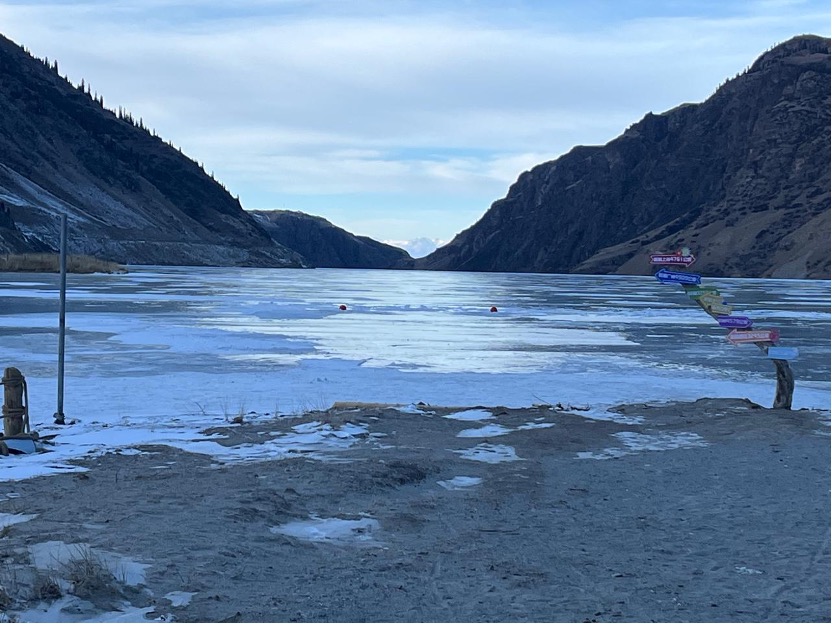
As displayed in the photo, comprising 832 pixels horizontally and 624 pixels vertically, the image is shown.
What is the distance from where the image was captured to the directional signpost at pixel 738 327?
45.2ft

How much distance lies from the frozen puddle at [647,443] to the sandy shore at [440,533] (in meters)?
0.07

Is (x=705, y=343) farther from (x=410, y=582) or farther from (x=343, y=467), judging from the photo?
(x=410, y=582)

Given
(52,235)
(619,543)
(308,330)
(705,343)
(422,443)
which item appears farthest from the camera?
(52,235)

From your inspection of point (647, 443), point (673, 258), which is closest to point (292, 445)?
point (647, 443)

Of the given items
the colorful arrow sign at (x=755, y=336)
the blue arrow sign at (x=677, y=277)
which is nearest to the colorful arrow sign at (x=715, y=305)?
the blue arrow sign at (x=677, y=277)

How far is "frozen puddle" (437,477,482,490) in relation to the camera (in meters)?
9.10

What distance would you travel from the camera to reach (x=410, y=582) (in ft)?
20.1

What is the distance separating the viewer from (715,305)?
1440cm

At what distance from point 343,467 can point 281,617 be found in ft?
13.8

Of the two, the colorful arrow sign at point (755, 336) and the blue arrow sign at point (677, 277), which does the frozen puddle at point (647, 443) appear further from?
the blue arrow sign at point (677, 277)

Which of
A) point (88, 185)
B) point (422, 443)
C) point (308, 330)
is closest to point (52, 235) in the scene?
point (88, 185)

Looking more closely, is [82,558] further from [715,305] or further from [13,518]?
[715,305]

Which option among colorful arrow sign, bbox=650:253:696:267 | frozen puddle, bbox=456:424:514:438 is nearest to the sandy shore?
frozen puddle, bbox=456:424:514:438

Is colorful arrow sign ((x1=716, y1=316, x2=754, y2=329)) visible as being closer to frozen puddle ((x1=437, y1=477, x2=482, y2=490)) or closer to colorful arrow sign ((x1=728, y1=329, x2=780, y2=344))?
colorful arrow sign ((x1=728, y1=329, x2=780, y2=344))
